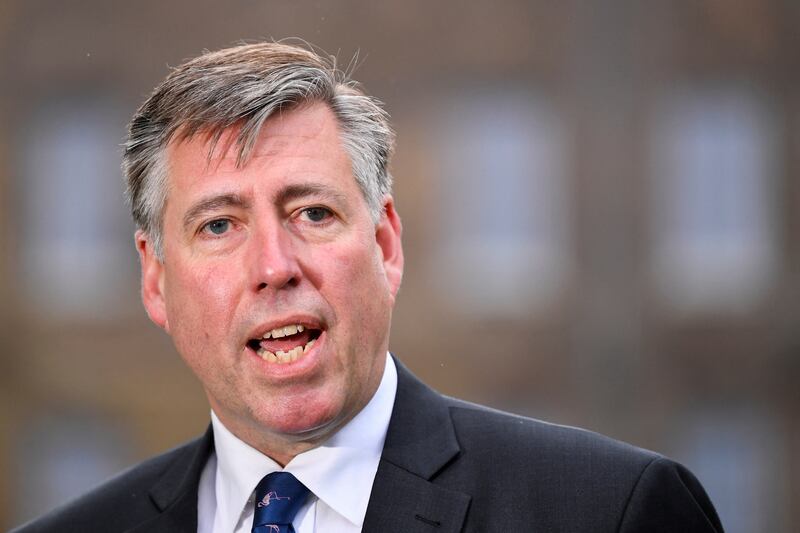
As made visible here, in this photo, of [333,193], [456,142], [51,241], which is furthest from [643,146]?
[333,193]

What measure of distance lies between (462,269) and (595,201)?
1.55 m

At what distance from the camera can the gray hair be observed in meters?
2.06

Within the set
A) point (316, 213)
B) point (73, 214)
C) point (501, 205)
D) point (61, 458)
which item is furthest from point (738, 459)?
point (316, 213)

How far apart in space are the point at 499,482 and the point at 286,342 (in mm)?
438

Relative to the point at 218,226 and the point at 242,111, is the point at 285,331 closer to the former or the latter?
the point at 218,226

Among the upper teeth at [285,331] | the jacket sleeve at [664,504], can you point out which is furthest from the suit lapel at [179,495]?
the jacket sleeve at [664,504]

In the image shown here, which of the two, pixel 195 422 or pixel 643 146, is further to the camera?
pixel 643 146

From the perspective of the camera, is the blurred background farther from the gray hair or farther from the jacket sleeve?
the jacket sleeve

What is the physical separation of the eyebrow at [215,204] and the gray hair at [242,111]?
0.06 m

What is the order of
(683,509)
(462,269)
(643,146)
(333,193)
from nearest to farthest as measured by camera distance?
(683,509)
(333,193)
(462,269)
(643,146)

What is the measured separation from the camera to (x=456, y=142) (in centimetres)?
1073

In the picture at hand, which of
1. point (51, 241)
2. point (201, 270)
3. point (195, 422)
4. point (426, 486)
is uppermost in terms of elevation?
point (201, 270)

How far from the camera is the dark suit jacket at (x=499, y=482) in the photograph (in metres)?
1.99

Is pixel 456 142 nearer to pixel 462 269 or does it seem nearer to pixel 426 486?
pixel 462 269
